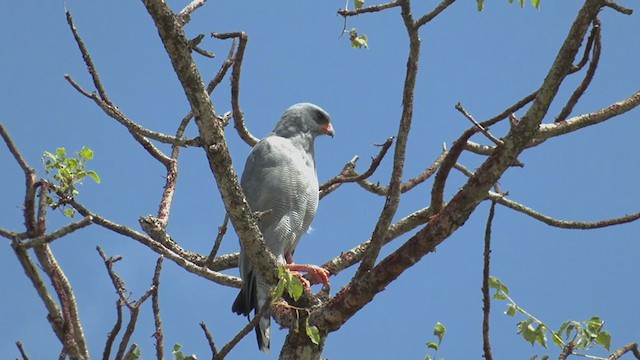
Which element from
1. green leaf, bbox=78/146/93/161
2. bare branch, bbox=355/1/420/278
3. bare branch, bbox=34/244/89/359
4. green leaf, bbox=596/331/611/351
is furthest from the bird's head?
bare branch, bbox=34/244/89/359

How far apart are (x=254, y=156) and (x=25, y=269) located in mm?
4233

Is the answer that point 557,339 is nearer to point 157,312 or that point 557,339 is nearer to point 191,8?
point 157,312

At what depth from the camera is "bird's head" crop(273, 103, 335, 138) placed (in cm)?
853

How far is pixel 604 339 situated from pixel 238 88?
310cm

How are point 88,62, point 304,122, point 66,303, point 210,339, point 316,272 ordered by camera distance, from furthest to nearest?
point 304,122
point 316,272
point 88,62
point 210,339
point 66,303

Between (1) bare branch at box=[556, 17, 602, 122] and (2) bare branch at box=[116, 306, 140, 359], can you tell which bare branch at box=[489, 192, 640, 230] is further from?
(2) bare branch at box=[116, 306, 140, 359]

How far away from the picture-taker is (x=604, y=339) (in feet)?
15.2

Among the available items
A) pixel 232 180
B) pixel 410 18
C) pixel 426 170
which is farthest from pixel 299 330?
pixel 426 170

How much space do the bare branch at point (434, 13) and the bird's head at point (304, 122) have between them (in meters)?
3.53

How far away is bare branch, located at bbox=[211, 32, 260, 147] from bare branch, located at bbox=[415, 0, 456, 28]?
1.18m

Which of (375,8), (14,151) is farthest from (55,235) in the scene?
(375,8)

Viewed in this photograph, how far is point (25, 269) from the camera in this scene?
352 centimetres

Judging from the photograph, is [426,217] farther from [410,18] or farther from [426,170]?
[410,18]

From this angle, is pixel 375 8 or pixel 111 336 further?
pixel 375 8
